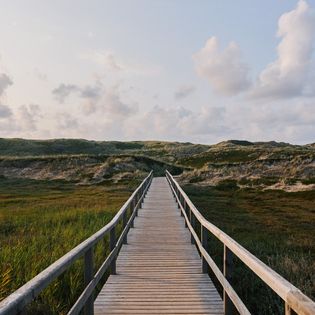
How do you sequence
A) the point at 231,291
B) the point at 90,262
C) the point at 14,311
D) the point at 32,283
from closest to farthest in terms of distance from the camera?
the point at 14,311
the point at 32,283
the point at 231,291
the point at 90,262

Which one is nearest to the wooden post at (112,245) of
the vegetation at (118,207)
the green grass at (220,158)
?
the vegetation at (118,207)

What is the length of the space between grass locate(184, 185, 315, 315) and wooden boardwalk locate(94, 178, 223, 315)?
1155 mm

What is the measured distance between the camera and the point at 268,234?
16672 mm

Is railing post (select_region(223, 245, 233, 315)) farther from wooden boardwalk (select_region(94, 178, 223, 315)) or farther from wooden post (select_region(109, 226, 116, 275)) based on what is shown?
wooden post (select_region(109, 226, 116, 275))

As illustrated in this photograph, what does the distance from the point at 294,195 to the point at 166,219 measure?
63.9ft

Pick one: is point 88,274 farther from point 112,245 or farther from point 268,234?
point 268,234

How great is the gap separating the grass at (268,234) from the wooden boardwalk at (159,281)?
3.79 ft

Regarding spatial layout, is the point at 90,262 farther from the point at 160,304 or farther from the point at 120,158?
the point at 120,158

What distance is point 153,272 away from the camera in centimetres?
876

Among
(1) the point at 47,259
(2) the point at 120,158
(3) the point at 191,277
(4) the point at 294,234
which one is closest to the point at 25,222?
(1) the point at 47,259

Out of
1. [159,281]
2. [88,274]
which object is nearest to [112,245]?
[159,281]

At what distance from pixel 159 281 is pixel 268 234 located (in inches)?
377

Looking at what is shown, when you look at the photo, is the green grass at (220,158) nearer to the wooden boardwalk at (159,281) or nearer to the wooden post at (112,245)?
the wooden boardwalk at (159,281)

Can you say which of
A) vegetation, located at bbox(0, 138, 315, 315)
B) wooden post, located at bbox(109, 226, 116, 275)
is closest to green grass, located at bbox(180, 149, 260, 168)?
vegetation, located at bbox(0, 138, 315, 315)
